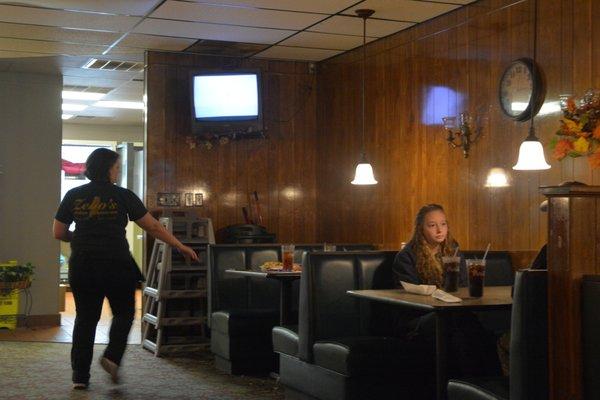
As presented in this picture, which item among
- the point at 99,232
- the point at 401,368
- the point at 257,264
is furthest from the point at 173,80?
the point at 401,368

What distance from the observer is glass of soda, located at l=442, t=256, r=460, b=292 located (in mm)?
4312

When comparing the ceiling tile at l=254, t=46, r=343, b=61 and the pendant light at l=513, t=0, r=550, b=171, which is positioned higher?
the ceiling tile at l=254, t=46, r=343, b=61

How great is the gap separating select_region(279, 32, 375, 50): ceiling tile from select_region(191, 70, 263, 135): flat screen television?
1.72 feet

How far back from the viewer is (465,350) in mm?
4324

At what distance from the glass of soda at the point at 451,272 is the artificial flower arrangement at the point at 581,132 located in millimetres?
746

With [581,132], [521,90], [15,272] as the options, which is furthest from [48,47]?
[581,132]

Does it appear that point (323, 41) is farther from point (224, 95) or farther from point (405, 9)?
point (405, 9)

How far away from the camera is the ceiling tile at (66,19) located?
6.59 meters

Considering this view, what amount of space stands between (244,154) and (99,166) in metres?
3.06

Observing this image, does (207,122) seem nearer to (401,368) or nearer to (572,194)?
(401,368)

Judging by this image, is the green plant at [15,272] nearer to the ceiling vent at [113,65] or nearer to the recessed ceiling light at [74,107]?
the ceiling vent at [113,65]

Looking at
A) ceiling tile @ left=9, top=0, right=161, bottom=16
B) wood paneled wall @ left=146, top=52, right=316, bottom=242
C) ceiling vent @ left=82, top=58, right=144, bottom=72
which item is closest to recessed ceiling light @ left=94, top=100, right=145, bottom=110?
ceiling vent @ left=82, top=58, right=144, bottom=72

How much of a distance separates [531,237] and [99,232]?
273 centimetres

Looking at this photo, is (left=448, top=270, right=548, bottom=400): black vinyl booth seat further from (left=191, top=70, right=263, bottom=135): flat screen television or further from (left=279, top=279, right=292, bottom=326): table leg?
(left=191, top=70, right=263, bottom=135): flat screen television
